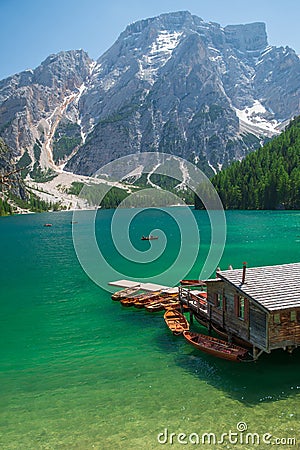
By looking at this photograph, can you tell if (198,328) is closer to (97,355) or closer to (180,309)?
(180,309)

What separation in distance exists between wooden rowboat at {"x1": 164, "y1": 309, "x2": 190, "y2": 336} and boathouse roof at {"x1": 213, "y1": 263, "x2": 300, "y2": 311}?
21.9 ft

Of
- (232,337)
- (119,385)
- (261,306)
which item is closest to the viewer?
(261,306)

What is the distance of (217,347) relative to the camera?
30.5 m

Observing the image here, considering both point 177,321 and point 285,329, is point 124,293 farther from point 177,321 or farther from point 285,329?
point 285,329

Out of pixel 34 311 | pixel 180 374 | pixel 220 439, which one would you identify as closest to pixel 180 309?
pixel 180 374

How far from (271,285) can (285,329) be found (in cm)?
338

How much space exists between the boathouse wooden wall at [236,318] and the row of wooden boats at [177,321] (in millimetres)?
1149

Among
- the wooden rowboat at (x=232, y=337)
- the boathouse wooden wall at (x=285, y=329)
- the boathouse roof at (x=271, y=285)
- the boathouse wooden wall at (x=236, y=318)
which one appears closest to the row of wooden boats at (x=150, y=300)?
the wooden rowboat at (x=232, y=337)

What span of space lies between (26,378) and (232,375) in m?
14.8

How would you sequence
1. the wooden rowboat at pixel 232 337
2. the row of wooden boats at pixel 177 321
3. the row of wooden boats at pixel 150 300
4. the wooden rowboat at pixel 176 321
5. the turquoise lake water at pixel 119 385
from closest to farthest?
1. the turquoise lake water at pixel 119 385
2. the row of wooden boats at pixel 177 321
3. the wooden rowboat at pixel 232 337
4. the wooden rowboat at pixel 176 321
5. the row of wooden boats at pixel 150 300

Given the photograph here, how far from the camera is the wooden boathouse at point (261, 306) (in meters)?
26.9

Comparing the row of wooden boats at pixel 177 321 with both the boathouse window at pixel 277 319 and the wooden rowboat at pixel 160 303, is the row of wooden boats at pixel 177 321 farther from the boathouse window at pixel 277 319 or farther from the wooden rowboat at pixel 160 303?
the boathouse window at pixel 277 319

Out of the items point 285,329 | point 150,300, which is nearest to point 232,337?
point 285,329

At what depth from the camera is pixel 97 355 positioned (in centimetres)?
3225
